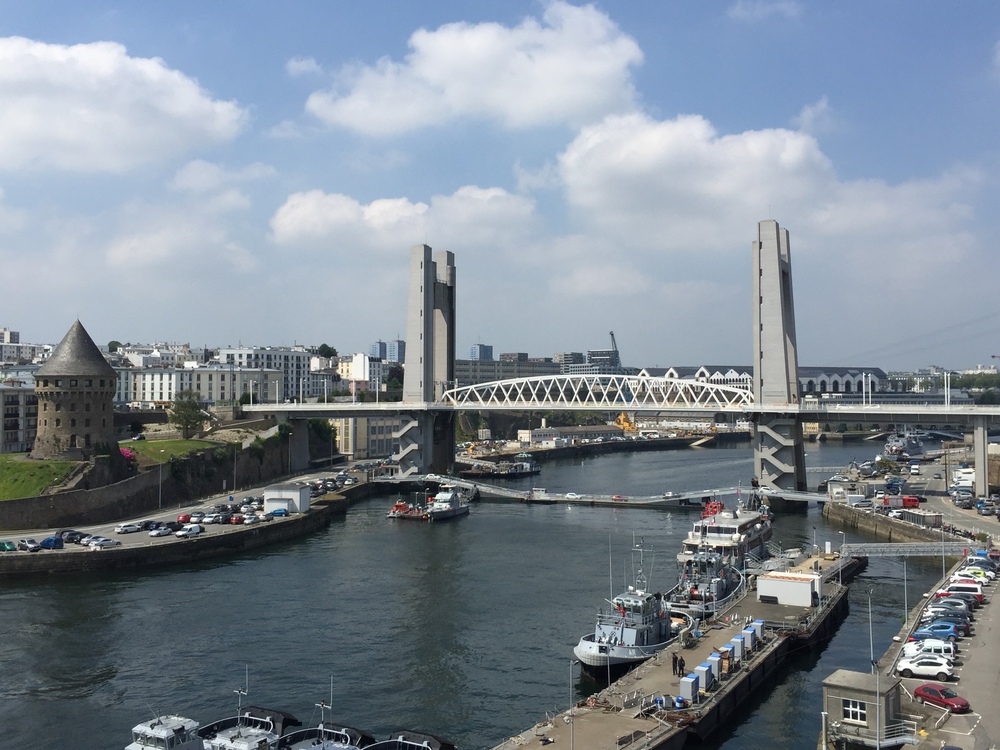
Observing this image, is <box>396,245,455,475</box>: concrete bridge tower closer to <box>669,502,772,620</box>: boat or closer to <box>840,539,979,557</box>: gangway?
<box>669,502,772,620</box>: boat

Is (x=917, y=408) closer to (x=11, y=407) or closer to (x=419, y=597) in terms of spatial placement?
(x=419, y=597)

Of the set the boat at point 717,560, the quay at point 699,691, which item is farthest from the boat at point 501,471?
the quay at point 699,691

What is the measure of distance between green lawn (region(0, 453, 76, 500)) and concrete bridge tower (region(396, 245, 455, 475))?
1084 inches

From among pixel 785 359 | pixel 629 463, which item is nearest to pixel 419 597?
pixel 785 359

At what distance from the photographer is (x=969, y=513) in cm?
4409

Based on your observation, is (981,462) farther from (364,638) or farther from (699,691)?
(364,638)

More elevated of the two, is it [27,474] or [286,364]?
[286,364]

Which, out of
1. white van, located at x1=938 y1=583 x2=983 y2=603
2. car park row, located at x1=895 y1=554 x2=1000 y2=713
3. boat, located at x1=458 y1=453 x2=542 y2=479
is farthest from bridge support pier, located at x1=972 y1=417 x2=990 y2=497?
boat, located at x1=458 y1=453 x2=542 y2=479

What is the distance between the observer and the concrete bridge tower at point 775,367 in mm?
54938

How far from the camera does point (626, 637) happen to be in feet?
74.6

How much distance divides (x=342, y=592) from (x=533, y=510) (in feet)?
75.3

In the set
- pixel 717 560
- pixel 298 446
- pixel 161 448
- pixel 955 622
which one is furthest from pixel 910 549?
pixel 298 446

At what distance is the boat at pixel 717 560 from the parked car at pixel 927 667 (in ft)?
24.6

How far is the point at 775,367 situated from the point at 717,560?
29.6 m
